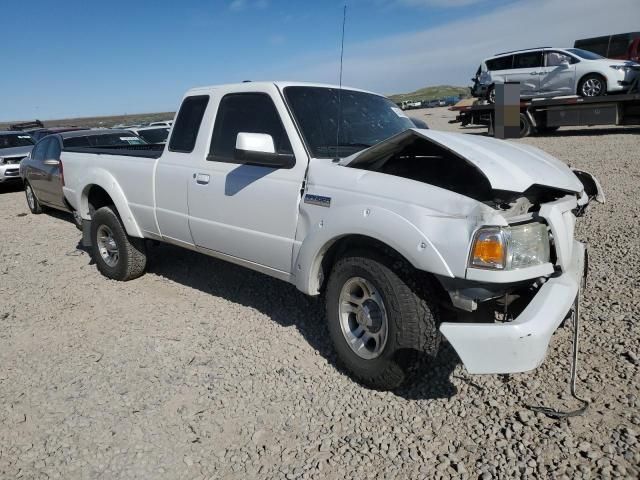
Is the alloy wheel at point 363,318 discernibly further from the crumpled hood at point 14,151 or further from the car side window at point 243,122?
the crumpled hood at point 14,151

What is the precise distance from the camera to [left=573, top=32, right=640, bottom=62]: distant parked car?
17664 millimetres

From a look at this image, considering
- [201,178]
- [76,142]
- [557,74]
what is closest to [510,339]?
[201,178]

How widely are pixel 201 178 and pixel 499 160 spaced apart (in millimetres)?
2390

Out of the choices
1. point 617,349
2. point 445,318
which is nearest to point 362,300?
point 445,318

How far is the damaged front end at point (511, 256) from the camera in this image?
2494mm

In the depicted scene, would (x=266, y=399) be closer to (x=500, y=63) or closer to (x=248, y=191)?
(x=248, y=191)

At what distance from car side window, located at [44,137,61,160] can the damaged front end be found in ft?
25.6

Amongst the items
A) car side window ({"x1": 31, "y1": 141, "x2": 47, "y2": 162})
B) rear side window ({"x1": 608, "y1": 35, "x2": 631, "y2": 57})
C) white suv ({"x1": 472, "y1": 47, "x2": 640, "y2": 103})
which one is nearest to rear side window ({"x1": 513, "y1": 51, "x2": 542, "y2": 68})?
white suv ({"x1": 472, "y1": 47, "x2": 640, "y2": 103})

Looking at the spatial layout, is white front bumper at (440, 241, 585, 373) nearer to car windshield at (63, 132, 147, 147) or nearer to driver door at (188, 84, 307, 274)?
driver door at (188, 84, 307, 274)

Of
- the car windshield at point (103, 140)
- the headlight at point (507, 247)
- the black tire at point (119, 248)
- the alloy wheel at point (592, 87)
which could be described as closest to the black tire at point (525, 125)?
the alloy wheel at point (592, 87)

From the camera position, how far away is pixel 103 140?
987cm

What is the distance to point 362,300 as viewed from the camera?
3148 millimetres

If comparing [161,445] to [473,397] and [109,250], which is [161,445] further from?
[109,250]

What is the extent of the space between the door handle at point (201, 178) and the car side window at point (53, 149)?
6.18 metres
